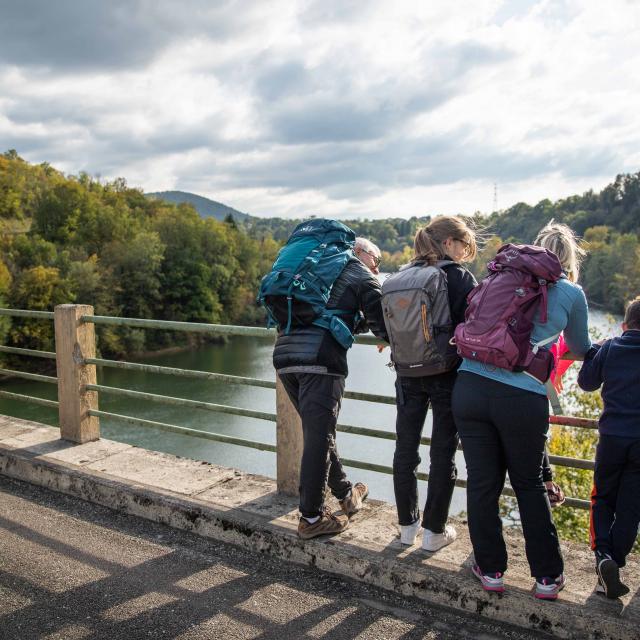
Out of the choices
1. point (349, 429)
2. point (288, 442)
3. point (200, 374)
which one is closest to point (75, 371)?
point (200, 374)

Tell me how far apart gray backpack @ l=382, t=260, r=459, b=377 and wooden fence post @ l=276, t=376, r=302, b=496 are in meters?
1.10

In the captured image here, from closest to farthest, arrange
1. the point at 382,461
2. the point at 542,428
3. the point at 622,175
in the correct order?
the point at 542,428 → the point at 382,461 → the point at 622,175

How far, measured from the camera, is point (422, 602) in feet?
9.82

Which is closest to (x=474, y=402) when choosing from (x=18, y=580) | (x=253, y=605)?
(x=253, y=605)

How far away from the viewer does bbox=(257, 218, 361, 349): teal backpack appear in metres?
3.21

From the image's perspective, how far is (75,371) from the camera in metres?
4.95

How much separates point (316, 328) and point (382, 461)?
22094mm

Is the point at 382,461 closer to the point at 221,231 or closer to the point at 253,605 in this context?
the point at 253,605

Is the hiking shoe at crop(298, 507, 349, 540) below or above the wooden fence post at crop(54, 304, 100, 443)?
below

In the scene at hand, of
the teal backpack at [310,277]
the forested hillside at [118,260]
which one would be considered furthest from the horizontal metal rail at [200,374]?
the forested hillside at [118,260]

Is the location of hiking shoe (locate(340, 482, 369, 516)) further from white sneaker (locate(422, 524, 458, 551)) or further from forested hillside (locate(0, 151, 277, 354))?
forested hillside (locate(0, 151, 277, 354))

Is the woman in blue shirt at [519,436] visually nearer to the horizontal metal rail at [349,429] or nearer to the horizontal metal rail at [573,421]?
the horizontal metal rail at [349,429]

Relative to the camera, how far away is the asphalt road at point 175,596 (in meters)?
2.75

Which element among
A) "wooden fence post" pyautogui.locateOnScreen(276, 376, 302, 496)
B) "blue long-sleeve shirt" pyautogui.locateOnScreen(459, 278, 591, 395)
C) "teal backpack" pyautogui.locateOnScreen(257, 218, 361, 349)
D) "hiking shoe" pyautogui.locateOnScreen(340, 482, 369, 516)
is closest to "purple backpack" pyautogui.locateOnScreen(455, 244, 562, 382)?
"blue long-sleeve shirt" pyautogui.locateOnScreen(459, 278, 591, 395)
